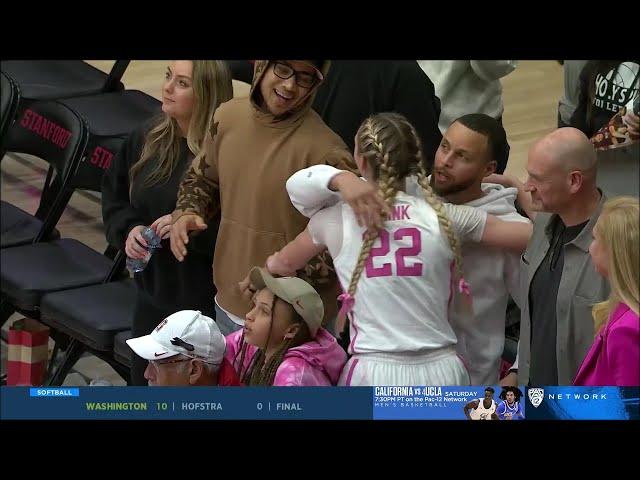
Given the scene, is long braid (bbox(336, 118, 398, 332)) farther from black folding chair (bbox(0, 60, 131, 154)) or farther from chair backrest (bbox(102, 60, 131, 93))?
black folding chair (bbox(0, 60, 131, 154))

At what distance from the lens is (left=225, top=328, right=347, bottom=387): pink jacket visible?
158 inches

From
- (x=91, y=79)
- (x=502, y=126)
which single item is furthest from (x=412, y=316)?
(x=91, y=79)

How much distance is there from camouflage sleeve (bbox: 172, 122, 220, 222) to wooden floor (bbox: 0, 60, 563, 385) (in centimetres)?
16

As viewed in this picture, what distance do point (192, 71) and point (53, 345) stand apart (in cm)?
138

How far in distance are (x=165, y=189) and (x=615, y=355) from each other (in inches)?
48.9

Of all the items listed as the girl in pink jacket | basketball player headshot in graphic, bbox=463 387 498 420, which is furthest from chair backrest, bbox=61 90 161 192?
basketball player headshot in graphic, bbox=463 387 498 420

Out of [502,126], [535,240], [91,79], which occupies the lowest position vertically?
[535,240]

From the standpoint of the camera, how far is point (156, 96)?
4.29 metres

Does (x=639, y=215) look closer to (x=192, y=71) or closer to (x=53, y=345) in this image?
(x=192, y=71)

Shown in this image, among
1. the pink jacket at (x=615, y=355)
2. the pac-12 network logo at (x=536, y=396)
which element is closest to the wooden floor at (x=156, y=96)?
the pink jacket at (x=615, y=355)

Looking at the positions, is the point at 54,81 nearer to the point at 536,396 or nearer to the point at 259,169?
the point at 259,169

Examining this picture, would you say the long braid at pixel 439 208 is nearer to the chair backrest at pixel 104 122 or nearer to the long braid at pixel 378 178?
the long braid at pixel 378 178

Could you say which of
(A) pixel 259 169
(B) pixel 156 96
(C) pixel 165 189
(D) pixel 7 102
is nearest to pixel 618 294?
(A) pixel 259 169

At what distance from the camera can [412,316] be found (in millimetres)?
3961
